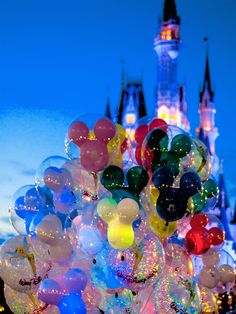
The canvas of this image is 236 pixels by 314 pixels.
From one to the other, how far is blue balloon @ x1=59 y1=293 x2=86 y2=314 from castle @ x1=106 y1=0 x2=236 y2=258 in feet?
103

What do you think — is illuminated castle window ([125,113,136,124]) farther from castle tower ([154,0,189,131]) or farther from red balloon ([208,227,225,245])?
red balloon ([208,227,225,245])

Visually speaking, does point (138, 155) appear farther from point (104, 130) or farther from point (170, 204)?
point (170, 204)

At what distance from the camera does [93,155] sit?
683cm

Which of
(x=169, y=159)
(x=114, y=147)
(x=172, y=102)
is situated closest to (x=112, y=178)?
(x=114, y=147)

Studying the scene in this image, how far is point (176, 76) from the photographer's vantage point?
40.2m

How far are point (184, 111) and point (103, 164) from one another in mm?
36497

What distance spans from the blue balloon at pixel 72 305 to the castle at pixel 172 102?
31.4m

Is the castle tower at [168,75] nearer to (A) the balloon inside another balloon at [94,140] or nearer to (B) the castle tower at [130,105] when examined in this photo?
(B) the castle tower at [130,105]

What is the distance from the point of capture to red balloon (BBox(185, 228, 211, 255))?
7.43m

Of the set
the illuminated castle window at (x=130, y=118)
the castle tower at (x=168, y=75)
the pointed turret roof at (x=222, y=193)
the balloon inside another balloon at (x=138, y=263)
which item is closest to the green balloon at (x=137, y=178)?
the balloon inside another balloon at (x=138, y=263)

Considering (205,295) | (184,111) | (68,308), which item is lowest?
(68,308)

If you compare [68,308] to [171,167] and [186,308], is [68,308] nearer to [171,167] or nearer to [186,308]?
[186,308]

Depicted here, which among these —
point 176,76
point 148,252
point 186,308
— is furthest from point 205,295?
point 176,76

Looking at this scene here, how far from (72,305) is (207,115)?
123ft
